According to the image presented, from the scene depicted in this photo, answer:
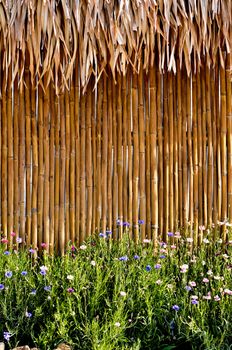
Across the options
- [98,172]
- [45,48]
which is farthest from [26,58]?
[98,172]

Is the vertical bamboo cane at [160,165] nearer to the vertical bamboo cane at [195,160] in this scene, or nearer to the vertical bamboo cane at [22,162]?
the vertical bamboo cane at [195,160]

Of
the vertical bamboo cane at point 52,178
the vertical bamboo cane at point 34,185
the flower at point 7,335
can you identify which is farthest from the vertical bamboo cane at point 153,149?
the flower at point 7,335

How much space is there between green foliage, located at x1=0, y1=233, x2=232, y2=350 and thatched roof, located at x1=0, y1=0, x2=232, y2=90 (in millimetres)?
1331

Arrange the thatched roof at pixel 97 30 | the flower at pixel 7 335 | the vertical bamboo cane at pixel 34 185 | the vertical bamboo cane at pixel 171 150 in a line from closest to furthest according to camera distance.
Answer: the flower at pixel 7 335 < the thatched roof at pixel 97 30 < the vertical bamboo cane at pixel 34 185 < the vertical bamboo cane at pixel 171 150

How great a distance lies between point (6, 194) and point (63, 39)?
121 centimetres

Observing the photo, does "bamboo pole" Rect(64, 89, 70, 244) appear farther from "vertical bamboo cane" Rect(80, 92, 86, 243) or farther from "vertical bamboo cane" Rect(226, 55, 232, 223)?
"vertical bamboo cane" Rect(226, 55, 232, 223)

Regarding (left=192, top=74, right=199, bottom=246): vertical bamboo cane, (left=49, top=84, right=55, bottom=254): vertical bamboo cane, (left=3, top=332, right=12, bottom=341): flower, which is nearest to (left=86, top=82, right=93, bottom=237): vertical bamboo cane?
(left=49, top=84, right=55, bottom=254): vertical bamboo cane

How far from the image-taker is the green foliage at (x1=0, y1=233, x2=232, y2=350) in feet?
9.71

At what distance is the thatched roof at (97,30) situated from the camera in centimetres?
378

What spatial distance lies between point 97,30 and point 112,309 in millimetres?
1828

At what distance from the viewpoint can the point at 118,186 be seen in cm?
423

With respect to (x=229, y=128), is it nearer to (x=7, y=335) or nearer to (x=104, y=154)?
(x=104, y=154)

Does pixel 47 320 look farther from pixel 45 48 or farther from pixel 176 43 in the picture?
pixel 176 43

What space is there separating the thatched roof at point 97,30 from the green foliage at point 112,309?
4.37 ft
